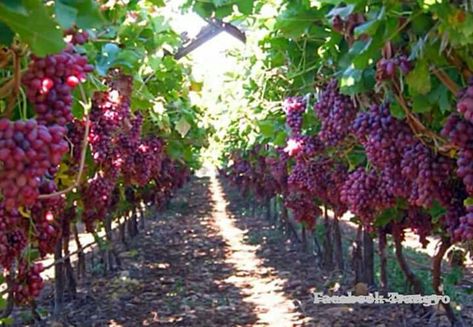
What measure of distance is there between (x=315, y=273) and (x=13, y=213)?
776cm

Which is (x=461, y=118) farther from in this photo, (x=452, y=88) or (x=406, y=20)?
(x=406, y=20)

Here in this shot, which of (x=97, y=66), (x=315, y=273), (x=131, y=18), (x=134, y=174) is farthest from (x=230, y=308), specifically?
(x=97, y=66)

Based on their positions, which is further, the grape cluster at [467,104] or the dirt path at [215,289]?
the dirt path at [215,289]

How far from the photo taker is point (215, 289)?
884cm

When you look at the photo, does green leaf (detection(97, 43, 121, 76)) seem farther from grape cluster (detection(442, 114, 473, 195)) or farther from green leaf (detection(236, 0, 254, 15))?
grape cluster (detection(442, 114, 473, 195))

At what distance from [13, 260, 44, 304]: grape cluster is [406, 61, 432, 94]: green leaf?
4.62ft

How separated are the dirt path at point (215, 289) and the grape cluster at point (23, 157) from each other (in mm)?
5304

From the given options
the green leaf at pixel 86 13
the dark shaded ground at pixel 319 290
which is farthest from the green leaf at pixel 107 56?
the dark shaded ground at pixel 319 290

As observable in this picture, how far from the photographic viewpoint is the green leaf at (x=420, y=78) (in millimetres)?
2180

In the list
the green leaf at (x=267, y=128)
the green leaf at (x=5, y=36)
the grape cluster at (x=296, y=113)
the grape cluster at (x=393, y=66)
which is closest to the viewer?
the green leaf at (x=5, y=36)

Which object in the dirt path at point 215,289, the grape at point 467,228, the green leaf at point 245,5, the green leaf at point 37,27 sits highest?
the green leaf at point 245,5

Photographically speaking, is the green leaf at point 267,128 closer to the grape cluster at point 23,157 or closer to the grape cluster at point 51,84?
the grape cluster at point 51,84

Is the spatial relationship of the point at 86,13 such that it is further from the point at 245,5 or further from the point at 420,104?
the point at 245,5

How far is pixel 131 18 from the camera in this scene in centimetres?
377
